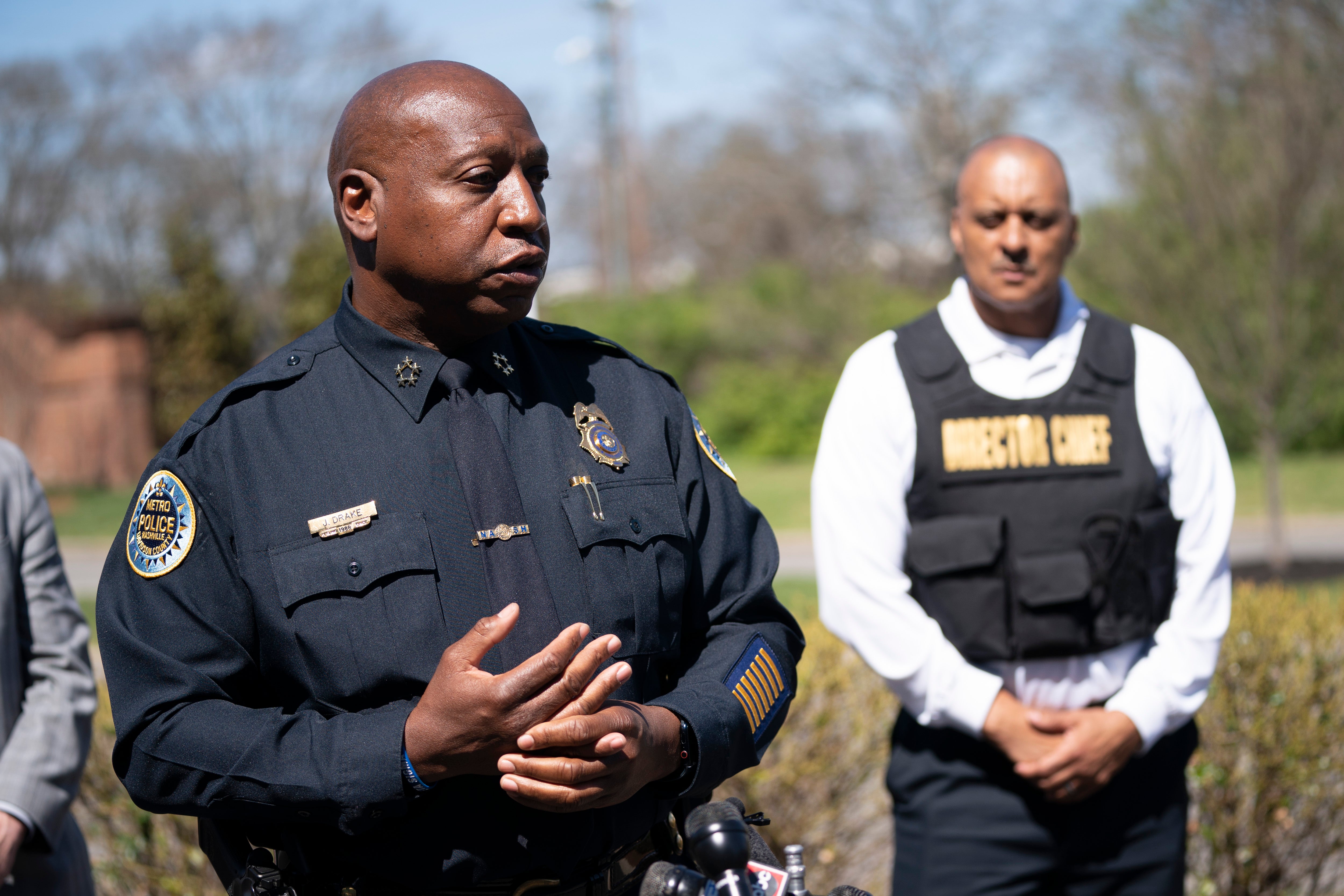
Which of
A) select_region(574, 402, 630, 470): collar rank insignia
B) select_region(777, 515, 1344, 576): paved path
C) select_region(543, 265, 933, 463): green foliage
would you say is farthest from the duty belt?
select_region(543, 265, 933, 463): green foliage

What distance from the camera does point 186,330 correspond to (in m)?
20.9

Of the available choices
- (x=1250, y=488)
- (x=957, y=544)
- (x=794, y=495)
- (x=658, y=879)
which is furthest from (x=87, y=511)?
(x=658, y=879)

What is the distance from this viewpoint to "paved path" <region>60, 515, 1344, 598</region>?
1072cm

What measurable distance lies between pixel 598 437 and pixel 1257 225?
8494 mm

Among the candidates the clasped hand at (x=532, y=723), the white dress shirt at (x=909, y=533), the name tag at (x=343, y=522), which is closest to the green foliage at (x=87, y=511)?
the white dress shirt at (x=909, y=533)

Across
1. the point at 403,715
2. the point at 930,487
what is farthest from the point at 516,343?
the point at 930,487

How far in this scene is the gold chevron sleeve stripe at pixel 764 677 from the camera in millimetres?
1898

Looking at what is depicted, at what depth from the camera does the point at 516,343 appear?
2033mm

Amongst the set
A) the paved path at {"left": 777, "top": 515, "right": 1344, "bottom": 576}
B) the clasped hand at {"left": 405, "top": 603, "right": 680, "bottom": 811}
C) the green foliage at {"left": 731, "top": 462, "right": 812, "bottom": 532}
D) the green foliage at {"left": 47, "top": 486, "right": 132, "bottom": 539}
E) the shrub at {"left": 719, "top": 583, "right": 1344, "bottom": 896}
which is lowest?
the paved path at {"left": 777, "top": 515, "right": 1344, "bottom": 576}

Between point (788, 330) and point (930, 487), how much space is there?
831 inches

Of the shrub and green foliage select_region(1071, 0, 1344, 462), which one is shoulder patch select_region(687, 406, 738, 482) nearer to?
the shrub

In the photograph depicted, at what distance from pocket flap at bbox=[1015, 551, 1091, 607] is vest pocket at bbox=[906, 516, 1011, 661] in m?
0.05

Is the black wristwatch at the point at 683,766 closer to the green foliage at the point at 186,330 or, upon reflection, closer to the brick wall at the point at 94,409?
the brick wall at the point at 94,409

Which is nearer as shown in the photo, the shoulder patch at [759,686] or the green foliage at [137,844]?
the shoulder patch at [759,686]
